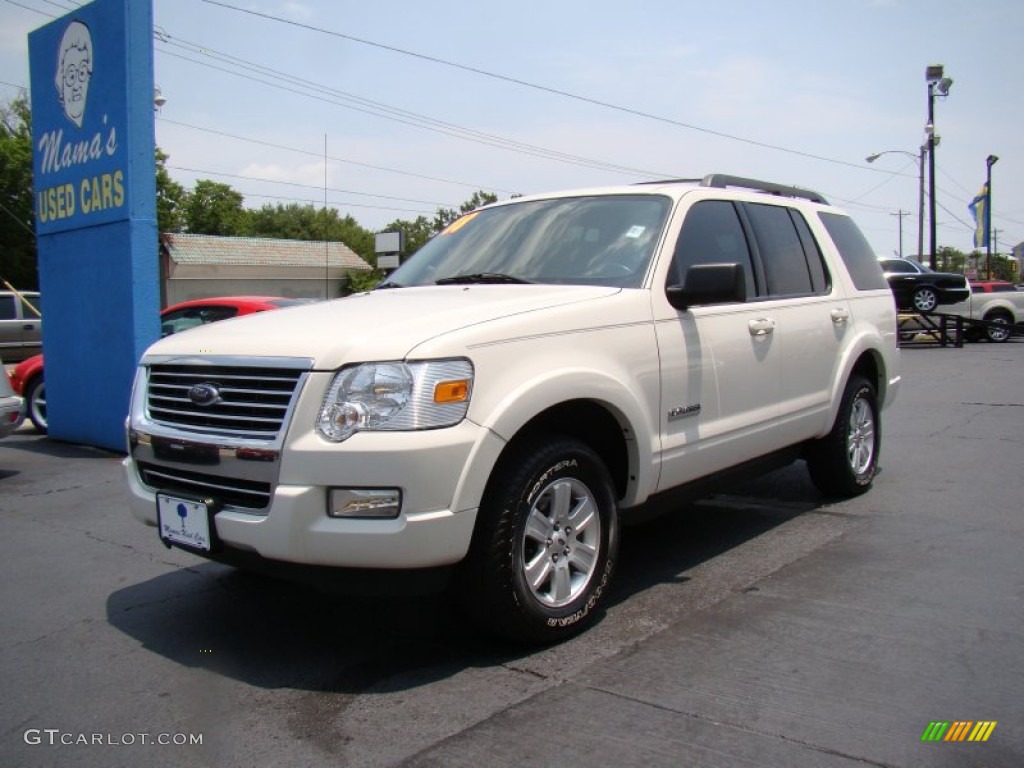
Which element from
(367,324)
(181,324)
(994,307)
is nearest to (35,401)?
(181,324)

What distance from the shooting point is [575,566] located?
3785mm

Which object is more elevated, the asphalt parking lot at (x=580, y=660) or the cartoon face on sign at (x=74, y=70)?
the cartoon face on sign at (x=74, y=70)

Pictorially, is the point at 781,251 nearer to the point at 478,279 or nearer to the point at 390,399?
the point at 478,279

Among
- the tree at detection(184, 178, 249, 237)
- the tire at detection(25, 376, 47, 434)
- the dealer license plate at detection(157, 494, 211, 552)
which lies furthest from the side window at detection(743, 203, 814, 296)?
the tree at detection(184, 178, 249, 237)

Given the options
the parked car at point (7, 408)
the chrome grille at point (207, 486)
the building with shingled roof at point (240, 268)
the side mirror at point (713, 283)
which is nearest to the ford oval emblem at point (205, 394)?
the chrome grille at point (207, 486)

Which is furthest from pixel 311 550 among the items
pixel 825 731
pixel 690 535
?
pixel 690 535

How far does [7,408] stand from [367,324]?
556 centimetres

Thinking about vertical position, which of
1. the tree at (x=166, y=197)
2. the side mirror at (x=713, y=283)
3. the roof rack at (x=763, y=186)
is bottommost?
the side mirror at (x=713, y=283)

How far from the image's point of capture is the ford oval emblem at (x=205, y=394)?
138 inches

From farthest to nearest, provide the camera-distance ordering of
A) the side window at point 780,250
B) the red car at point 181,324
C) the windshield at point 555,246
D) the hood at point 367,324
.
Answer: the red car at point 181,324 < the side window at point 780,250 < the windshield at point 555,246 < the hood at point 367,324

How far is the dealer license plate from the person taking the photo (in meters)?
3.47

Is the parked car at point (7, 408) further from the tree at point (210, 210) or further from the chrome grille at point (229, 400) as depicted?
the tree at point (210, 210)

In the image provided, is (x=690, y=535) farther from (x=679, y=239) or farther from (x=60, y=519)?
(x=60, y=519)

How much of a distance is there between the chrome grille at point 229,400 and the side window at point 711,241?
201cm
